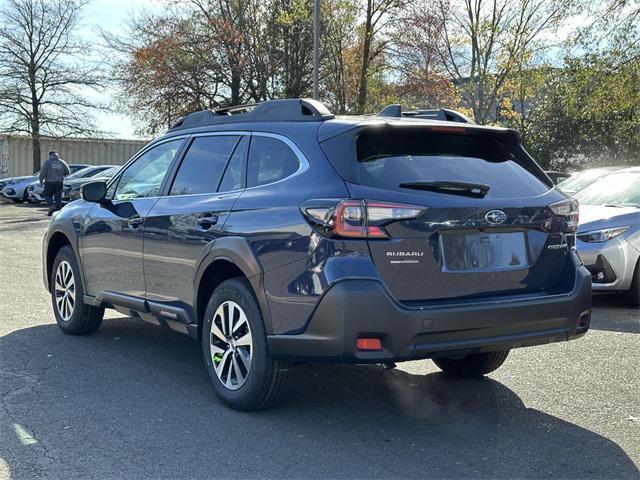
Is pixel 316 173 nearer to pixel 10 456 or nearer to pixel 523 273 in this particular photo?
pixel 523 273

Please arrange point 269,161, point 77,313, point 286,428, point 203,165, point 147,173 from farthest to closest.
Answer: point 77,313 < point 147,173 < point 203,165 < point 269,161 < point 286,428

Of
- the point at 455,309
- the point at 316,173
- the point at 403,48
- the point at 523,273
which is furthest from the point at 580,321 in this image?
the point at 403,48

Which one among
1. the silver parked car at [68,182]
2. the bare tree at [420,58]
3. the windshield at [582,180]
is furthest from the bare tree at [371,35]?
the windshield at [582,180]

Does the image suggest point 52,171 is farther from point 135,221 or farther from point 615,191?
point 135,221

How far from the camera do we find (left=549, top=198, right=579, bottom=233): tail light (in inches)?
179

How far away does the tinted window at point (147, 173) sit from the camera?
5770 millimetres

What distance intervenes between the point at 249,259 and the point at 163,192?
148 cm

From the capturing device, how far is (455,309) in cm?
404

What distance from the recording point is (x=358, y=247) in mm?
3928

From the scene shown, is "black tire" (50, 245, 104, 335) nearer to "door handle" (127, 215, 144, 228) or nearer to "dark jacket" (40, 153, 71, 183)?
"door handle" (127, 215, 144, 228)

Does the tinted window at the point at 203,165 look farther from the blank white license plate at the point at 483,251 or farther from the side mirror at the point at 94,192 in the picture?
the blank white license plate at the point at 483,251

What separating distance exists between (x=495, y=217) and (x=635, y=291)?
4.71 metres

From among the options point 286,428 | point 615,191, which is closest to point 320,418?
point 286,428

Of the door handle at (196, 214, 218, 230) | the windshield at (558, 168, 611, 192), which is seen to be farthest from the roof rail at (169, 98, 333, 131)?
the windshield at (558, 168, 611, 192)
